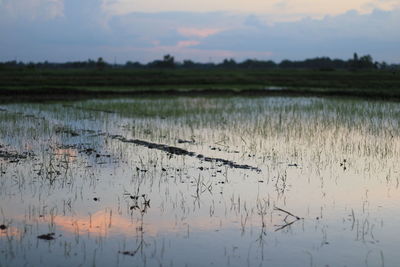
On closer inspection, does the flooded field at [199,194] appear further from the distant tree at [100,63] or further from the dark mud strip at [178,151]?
the distant tree at [100,63]

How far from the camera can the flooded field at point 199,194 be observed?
424 cm

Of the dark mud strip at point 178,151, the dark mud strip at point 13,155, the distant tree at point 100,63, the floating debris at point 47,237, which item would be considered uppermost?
the distant tree at point 100,63

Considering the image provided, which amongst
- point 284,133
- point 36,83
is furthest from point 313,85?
point 284,133

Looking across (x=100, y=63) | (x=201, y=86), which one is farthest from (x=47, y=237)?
(x=100, y=63)

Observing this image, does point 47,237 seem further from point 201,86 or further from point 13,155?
point 201,86

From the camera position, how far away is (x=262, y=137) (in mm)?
10523

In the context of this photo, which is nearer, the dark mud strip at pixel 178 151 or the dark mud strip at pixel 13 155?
the dark mud strip at pixel 178 151

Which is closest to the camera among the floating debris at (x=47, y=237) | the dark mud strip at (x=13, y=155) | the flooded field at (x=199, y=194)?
the flooded field at (x=199, y=194)

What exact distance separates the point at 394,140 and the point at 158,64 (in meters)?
45.8

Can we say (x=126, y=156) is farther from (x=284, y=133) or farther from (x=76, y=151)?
(x=284, y=133)

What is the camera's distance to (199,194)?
6.06 m

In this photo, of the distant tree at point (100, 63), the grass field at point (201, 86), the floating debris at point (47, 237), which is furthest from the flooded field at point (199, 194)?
the distant tree at point (100, 63)

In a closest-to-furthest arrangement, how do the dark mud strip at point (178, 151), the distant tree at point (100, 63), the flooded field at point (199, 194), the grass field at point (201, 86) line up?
the flooded field at point (199, 194)
the dark mud strip at point (178, 151)
the grass field at point (201, 86)
the distant tree at point (100, 63)

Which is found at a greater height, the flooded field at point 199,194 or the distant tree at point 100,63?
the distant tree at point 100,63
